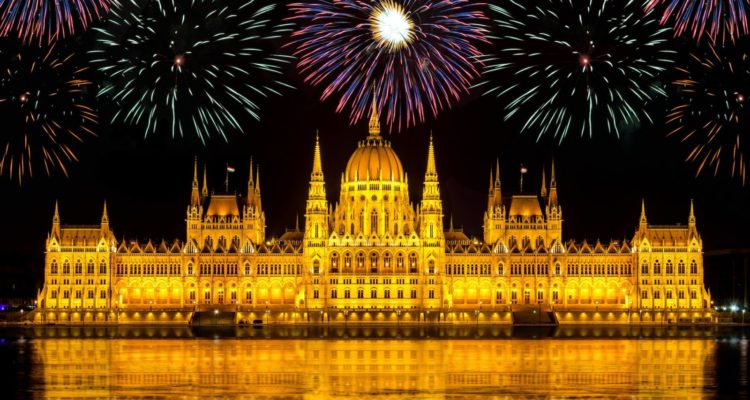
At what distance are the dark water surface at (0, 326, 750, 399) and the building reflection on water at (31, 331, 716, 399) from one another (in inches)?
3.8

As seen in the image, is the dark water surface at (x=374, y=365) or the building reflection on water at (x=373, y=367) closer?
the dark water surface at (x=374, y=365)

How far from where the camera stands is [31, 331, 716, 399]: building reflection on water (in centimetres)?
10406

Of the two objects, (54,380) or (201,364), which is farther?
(201,364)

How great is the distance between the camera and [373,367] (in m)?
122

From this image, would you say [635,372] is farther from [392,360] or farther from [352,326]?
[352,326]

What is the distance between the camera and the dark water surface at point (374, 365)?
10388 cm

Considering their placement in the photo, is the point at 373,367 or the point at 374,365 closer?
the point at 373,367

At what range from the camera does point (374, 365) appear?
405 feet

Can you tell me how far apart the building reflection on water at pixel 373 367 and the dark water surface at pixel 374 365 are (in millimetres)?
97

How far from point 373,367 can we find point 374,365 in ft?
6.16

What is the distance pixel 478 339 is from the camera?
16062 centimetres

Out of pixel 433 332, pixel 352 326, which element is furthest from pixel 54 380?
pixel 352 326

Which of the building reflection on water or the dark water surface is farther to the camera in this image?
the building reflection on water

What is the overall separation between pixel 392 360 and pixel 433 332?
48298 mm
